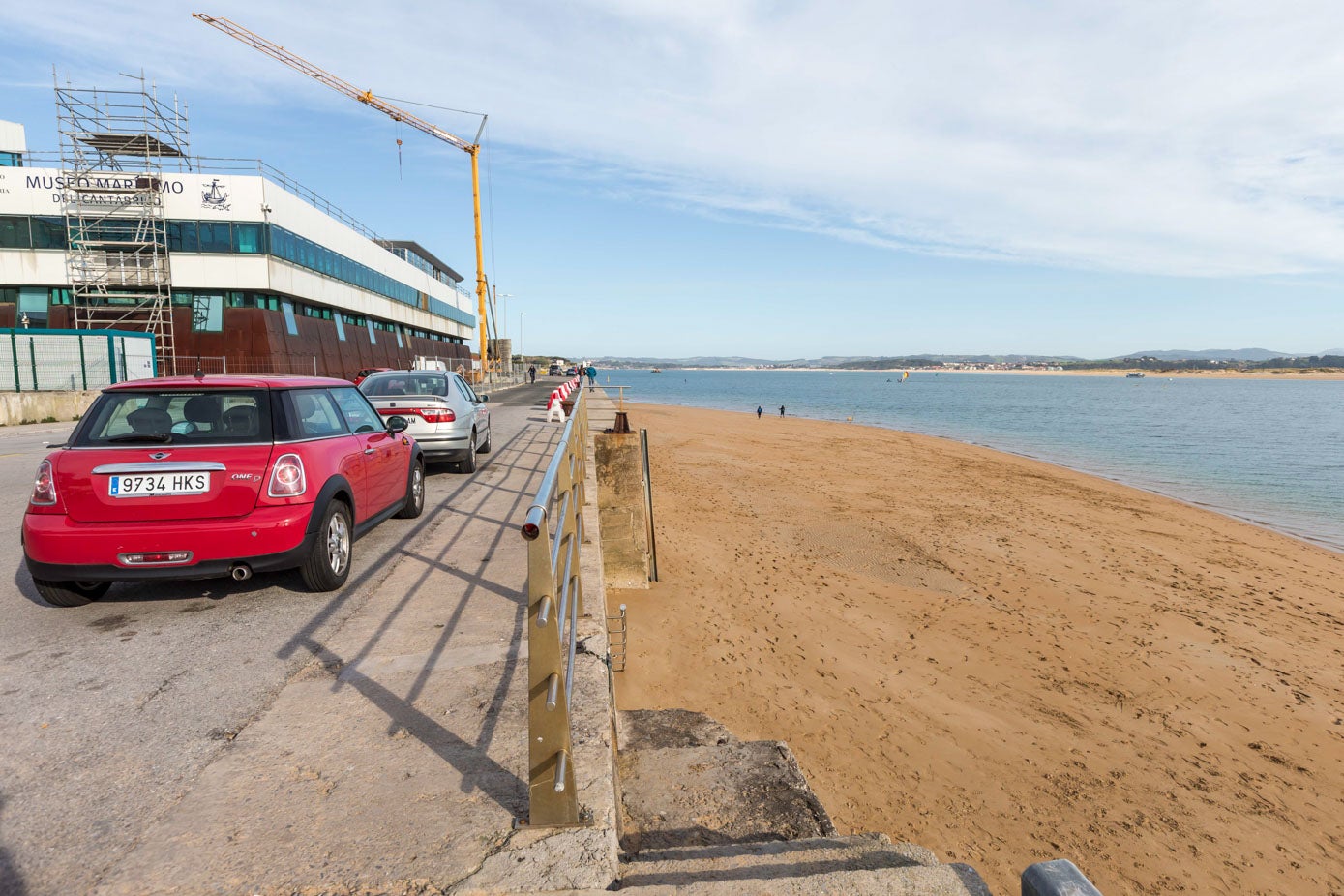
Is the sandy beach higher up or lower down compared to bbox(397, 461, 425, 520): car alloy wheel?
lower down

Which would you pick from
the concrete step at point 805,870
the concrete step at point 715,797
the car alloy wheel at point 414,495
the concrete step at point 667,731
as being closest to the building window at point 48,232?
the car alloy wheel at point 414,495

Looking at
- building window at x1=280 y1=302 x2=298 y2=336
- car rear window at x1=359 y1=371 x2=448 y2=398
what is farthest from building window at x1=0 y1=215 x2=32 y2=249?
car rear window at x1=359 y1=371 x2=448 y2=398

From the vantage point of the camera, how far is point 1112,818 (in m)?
5.09

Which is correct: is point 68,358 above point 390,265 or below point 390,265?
below

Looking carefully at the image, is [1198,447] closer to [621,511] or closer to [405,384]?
[621,511]

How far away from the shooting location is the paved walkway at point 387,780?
2.24m

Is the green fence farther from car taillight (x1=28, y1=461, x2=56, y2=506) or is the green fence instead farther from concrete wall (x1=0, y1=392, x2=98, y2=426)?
car taillight (x1=28, y1=461, x2=56, y2=506)

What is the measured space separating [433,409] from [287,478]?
5.56 metres

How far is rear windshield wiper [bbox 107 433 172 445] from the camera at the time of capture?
14.9 feet

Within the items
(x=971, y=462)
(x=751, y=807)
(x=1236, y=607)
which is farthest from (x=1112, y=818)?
(x=971, y=462)

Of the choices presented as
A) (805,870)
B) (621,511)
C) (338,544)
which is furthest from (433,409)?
(805,870)

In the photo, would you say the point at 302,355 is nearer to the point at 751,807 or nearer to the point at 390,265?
the point at 390,265

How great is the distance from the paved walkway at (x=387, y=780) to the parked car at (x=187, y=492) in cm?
77

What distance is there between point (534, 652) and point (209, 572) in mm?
3202
